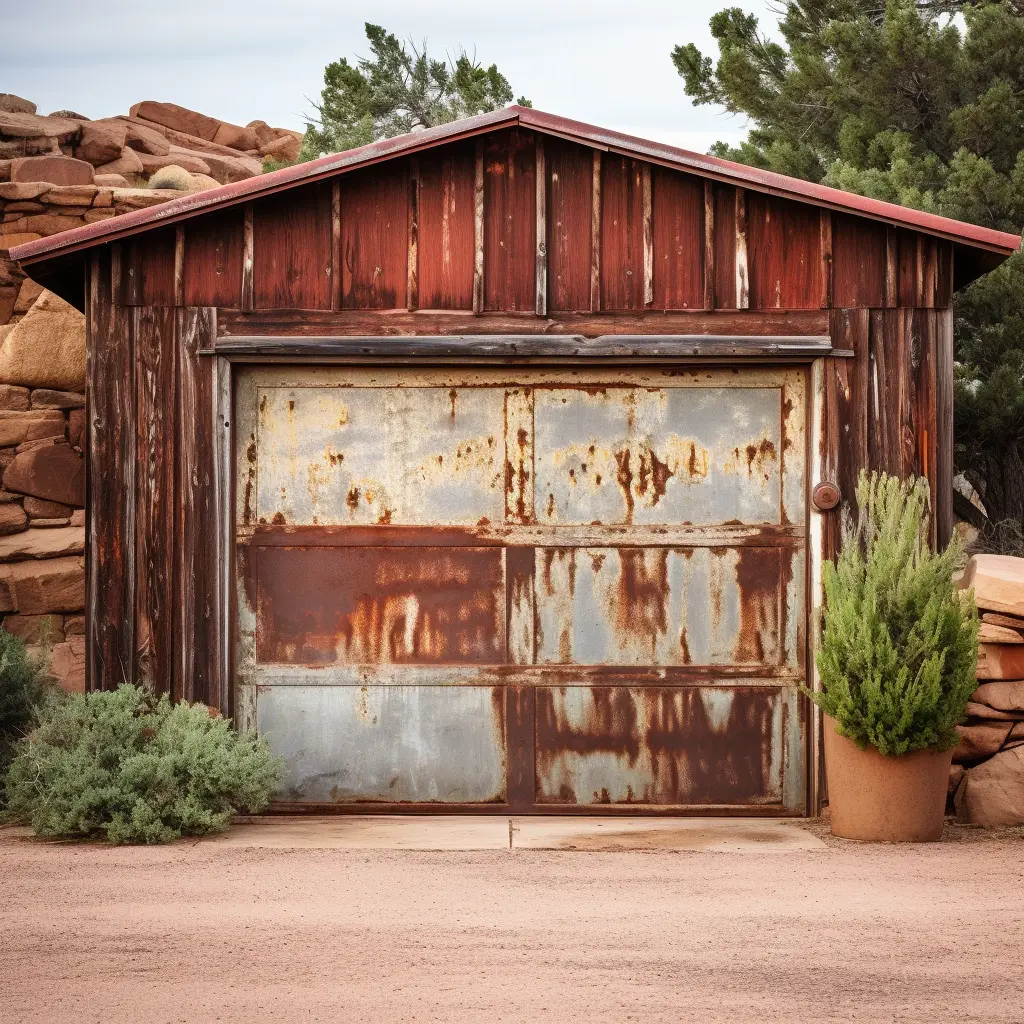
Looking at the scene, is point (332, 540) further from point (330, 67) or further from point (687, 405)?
point (330, 67)

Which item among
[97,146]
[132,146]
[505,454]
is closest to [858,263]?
[505,454]

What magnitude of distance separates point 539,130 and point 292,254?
149 cm

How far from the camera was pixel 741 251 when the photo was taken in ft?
23.9

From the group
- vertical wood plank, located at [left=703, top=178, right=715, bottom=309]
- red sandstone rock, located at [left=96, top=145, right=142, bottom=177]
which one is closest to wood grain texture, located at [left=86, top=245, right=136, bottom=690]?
vertical wood plank, located at [left=703, top=178, right=715, bottom=309]

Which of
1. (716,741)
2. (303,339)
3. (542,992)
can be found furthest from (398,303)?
(542,992)

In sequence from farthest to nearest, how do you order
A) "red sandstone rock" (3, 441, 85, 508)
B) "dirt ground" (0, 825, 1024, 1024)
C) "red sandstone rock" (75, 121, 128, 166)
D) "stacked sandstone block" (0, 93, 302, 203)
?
"red sandstone rock" (75, 121, 128, 166)
"stacked sandstone block" (0, 93, 302, 203)
"red sandstone rock" (3, 441, 85, 508)
"dirt ground" (0, 825, 1024, 1024)

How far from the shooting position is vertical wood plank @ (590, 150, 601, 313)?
7285mm

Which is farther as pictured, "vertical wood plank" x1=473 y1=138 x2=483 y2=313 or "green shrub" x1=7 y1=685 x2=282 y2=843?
"vertical wood plank" x1=473 y1=138 x2=483 y2=313

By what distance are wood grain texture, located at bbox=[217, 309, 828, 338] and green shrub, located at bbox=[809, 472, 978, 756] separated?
105 cm

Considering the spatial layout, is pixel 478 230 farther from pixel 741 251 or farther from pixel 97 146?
pixel 97 146

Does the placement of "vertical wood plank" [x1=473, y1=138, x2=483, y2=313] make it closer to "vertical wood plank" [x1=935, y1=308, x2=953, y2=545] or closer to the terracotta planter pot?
"vertical wood plank" [x1=935, y1=308, x2=953, y2=545]

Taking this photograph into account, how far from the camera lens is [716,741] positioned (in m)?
7.39

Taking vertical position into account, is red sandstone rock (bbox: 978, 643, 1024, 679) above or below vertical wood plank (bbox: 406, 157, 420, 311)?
below

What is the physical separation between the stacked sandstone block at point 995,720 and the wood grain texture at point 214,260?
4.32 meters
